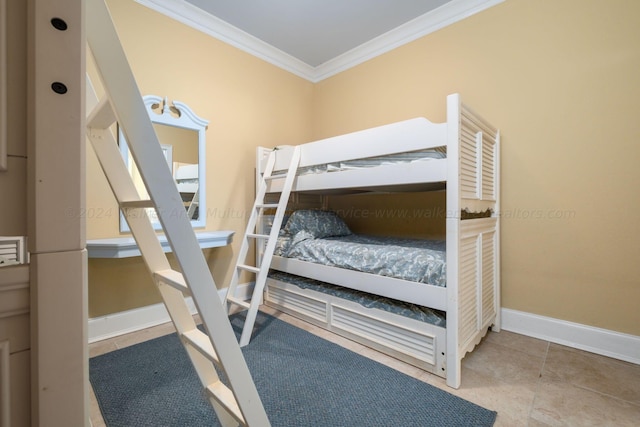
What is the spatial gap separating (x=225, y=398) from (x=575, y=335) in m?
2.32

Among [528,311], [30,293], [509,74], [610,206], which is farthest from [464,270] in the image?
[30,293]

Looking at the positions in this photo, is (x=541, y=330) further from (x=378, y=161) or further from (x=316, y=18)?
(x=316, y=18)

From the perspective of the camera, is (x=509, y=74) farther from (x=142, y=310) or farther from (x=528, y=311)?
(x=142, y=310)

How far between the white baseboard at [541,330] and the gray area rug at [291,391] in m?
0.32

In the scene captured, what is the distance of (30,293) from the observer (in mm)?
464

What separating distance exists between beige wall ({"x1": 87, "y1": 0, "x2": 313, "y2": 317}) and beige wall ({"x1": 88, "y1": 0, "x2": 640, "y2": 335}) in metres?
0.01

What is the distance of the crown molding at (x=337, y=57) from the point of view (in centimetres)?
238

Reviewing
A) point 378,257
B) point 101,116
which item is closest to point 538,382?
→ point 378,257

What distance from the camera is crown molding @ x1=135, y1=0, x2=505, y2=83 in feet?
7.79

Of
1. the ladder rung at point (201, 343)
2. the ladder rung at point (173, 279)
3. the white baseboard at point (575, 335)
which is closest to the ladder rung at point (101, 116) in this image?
the ladder rung at point (173, 279)

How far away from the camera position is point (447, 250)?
1.58 m

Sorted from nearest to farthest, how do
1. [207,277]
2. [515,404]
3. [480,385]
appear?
[207,277] → [515,404] → [480,385]

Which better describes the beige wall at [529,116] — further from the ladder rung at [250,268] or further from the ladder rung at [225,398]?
the ladder rung at [225,398]

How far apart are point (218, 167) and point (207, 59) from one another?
3.28ft
